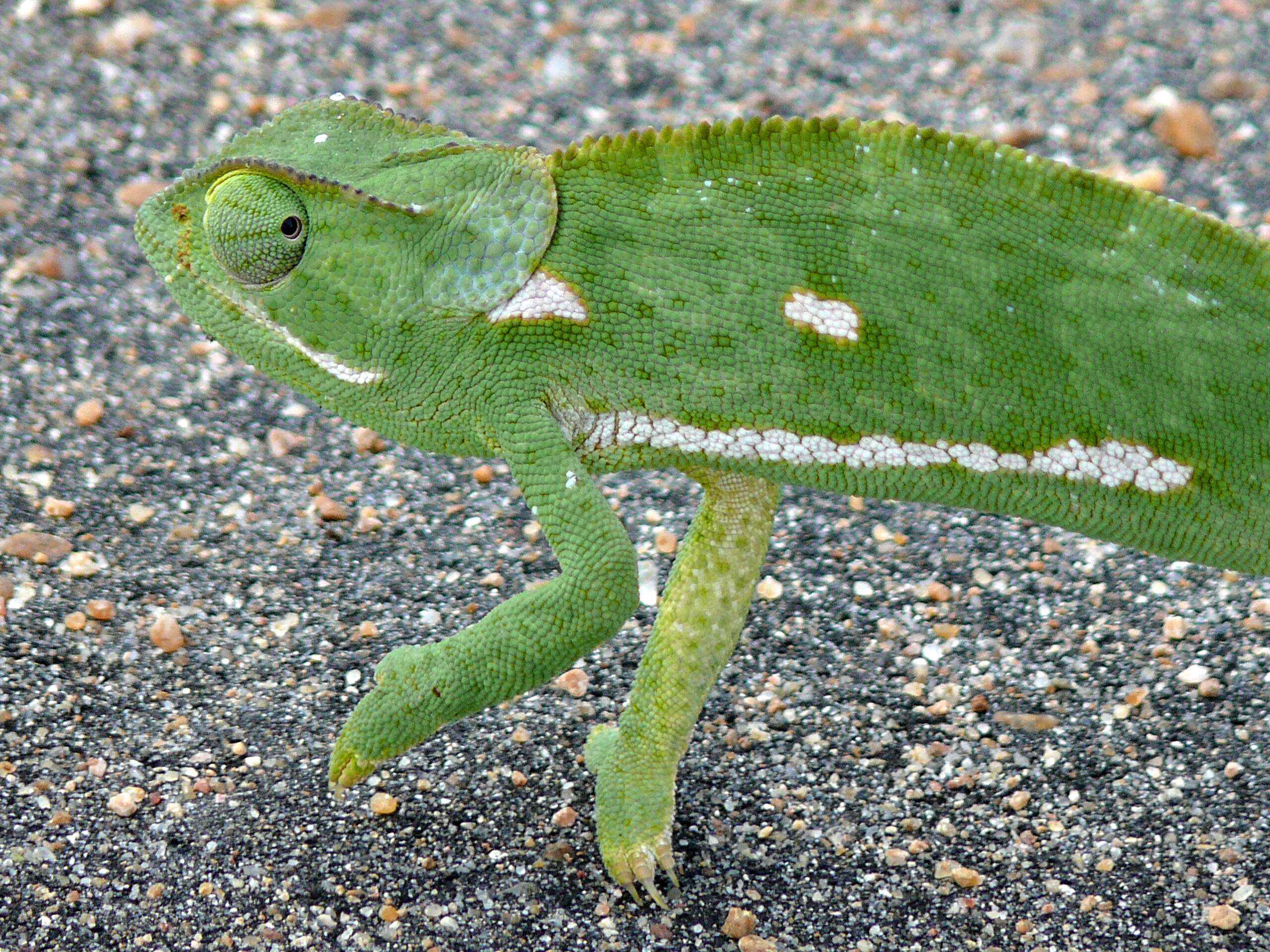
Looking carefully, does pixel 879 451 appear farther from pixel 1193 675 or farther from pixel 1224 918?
pixel 1193 675

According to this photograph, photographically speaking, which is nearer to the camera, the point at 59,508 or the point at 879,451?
the point at 879,451

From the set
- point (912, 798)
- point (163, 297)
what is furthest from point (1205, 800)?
point (163, 297)

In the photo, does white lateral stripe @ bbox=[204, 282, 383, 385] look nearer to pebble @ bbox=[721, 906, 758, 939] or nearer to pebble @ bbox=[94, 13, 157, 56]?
pebble @ bbox=[721, 906, 758, 939]

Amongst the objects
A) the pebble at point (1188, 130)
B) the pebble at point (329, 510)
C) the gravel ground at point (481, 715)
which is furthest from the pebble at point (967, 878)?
the pebble at point (1188, 130)

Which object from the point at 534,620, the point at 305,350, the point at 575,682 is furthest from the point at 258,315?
the point at 575,682

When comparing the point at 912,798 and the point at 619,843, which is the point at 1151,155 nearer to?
the point at 912,798

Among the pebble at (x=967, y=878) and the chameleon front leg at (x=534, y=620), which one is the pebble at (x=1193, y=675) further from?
the chameleon front leg at (x=534, y=620)
